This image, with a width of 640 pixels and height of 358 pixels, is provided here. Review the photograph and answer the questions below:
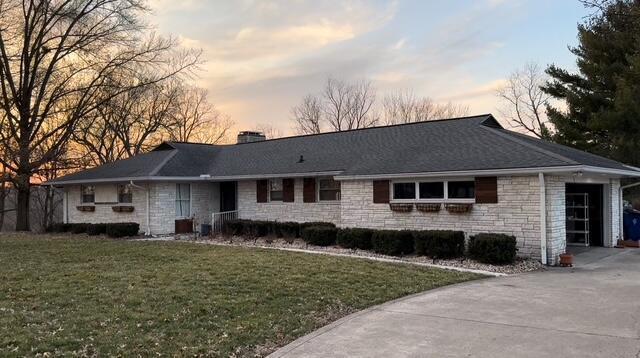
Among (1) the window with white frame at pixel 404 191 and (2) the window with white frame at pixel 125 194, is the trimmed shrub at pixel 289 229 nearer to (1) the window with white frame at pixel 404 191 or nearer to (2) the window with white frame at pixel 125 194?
(1) the window with white frame at pixel 404 191

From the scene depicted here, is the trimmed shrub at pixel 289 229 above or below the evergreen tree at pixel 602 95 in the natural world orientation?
below

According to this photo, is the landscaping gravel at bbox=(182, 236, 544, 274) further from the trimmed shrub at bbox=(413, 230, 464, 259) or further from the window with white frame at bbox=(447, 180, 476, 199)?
the window with white frame at bbox=(447, 180, 476, 199)

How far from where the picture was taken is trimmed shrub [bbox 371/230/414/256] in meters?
14.2

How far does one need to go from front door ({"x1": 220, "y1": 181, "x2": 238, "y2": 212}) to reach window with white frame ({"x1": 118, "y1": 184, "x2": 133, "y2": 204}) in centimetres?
382

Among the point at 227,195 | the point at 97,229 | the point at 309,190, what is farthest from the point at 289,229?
the point at 97,229

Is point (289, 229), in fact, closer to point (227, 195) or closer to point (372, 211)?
point (372, 211)

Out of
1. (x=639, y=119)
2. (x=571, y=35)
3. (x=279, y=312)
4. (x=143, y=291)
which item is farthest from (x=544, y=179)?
(x=571, y=35)

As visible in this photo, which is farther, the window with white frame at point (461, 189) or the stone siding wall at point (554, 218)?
the window with white frame at point (461, 189)

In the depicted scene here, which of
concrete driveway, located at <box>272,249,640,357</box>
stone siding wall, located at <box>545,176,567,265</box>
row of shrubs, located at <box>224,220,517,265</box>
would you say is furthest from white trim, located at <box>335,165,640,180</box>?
concrete driveway, located at <box>272,249,640,357</box>

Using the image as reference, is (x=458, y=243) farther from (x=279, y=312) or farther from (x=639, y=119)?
(x=639, y=119)

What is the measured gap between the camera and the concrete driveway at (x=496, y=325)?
5.61 m

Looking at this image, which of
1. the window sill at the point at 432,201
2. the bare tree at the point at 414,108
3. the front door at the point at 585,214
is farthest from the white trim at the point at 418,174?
the bare tree at the point at 414,108

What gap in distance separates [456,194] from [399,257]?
95.3 inches

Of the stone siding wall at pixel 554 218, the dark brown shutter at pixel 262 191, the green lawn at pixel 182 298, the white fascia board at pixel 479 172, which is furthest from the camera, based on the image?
the dark brown shutter at pixel 262 191
